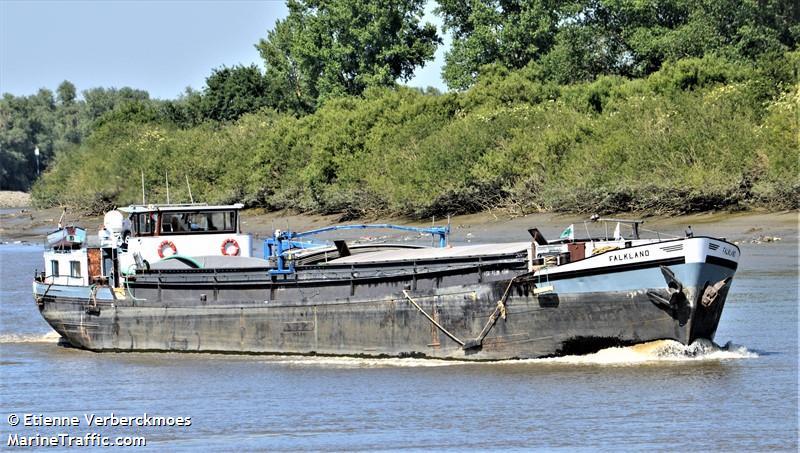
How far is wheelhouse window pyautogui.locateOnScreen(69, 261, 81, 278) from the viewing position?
28.3 meters

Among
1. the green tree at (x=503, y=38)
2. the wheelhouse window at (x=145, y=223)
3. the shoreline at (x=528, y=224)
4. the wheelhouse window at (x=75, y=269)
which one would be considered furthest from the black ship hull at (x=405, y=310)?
the green tree at (x=503, y=38)

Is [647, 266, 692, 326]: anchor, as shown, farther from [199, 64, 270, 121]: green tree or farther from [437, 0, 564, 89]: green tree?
[199, 64, 270, 121]: green tree

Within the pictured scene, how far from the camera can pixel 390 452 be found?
15891 millimetres

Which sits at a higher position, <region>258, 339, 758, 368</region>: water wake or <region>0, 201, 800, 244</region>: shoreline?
<region>0, 201, 800, 244</region>: shoreline

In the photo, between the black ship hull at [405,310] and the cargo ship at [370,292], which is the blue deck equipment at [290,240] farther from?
the black ship hull at [405,310]

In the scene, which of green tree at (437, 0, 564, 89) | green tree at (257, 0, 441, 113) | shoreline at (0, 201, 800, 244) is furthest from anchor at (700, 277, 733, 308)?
green tree at (257, 0, 441, 113)

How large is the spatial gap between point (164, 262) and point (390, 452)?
39.6ft

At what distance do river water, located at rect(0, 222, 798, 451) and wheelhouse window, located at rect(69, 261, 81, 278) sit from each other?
108 inches

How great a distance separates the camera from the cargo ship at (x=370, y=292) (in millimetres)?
20625

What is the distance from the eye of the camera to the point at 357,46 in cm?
8562

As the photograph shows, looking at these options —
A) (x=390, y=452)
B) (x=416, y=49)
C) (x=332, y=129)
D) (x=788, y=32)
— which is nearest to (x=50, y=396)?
(x=390, y=452)

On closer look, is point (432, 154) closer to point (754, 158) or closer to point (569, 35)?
point (754, 158)

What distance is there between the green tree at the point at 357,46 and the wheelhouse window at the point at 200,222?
56149 mm

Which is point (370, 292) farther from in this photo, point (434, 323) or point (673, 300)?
point (673, 300)
